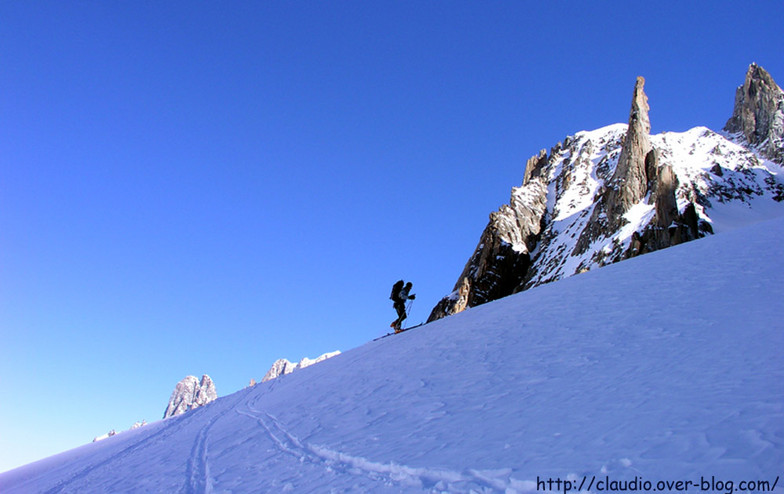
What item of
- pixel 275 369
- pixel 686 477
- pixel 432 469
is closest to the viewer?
pixel 686 477

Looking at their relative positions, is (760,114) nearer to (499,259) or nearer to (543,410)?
(499,259)

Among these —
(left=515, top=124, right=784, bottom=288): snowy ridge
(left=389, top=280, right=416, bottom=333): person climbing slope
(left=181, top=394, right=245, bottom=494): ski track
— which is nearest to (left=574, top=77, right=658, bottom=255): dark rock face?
(left=515, top=124, right=784, bottom=288): snowy ridge

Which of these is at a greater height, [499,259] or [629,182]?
[629,182]

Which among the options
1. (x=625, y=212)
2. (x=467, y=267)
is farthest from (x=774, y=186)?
(x=467, y=267)

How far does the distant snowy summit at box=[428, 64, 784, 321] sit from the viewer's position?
65875 millimetres

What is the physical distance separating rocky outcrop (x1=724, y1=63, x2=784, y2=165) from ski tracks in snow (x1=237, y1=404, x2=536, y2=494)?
470ft

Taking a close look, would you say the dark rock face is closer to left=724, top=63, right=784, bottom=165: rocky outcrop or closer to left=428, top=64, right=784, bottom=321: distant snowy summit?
Result: left=428, top=64, right=784, bottom=321: distant snowy summit

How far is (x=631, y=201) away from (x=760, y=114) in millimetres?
84687

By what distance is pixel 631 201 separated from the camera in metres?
79.4

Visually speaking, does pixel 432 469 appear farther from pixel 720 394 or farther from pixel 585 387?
pixel 720 394

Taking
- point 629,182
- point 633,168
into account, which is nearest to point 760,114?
point 633,168

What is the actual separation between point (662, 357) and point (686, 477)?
3024 millimetres

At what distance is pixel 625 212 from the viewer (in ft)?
255

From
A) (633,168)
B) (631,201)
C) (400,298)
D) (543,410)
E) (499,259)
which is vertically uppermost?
(633,168)
